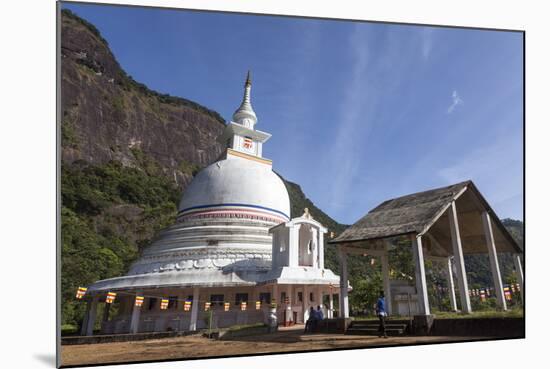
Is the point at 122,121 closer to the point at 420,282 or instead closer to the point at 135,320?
the point at 135,320

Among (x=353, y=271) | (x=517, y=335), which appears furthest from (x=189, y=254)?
(x=353, y=271)

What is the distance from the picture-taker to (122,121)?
1682 inches

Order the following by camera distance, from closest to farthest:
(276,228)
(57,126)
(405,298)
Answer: (57,126) < (405,298) < (276,228)

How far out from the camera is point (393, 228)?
9039 millimetres

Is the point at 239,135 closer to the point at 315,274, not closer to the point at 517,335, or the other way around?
the point at 315,274

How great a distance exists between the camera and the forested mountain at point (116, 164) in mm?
29312

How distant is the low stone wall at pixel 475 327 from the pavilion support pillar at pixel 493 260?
1312 millimetres

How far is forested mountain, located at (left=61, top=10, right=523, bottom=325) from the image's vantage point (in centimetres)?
2931

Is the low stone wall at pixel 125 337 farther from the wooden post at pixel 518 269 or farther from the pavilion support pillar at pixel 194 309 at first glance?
the wooden post at pixel 518 269

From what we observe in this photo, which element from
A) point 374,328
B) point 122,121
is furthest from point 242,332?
point 122,121

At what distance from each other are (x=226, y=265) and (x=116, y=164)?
103 feet

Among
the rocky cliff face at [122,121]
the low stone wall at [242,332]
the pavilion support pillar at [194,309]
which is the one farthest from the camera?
the rocky cliff face at [122,121]

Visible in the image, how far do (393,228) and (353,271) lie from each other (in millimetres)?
27620

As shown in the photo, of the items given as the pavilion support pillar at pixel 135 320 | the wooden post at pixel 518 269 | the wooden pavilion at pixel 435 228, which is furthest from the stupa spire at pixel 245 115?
the wooden post at pixel 518 269
